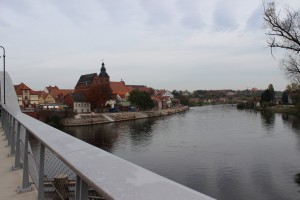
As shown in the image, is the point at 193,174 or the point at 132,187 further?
the point at 193,174

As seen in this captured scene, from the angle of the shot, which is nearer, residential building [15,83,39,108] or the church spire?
residential building [15,83,39,108]

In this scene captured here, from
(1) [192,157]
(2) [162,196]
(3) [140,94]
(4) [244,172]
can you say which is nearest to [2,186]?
(2) [162,196]

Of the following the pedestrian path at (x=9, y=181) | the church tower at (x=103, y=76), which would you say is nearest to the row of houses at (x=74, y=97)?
the church tower at (x=103, y=76)

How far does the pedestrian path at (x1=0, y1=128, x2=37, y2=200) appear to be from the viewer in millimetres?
3537

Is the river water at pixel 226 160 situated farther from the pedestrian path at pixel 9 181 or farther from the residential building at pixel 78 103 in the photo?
the residential building at pixel 78 103

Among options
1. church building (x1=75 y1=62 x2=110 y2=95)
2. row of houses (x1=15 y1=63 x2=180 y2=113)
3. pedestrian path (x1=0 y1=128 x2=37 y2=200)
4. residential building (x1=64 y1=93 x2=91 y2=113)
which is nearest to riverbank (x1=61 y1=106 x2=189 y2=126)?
row of houses (x1=15 y1=63 x2=180 y2=113)

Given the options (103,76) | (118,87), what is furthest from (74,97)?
(118,87)

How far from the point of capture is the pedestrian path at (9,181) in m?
3.54

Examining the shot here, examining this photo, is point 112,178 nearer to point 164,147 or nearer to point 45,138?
point 45,138

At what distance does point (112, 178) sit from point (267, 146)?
27823mm

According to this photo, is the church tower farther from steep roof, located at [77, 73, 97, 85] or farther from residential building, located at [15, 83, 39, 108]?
residential building, located at [15, 83, 39, 108]

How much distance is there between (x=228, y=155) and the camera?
2439 cm

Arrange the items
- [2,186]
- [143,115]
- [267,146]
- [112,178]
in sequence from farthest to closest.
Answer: [143,115] < [267,146] < [2,186] < [112,178]

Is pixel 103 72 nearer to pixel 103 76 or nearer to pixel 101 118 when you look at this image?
pixel 103 76
